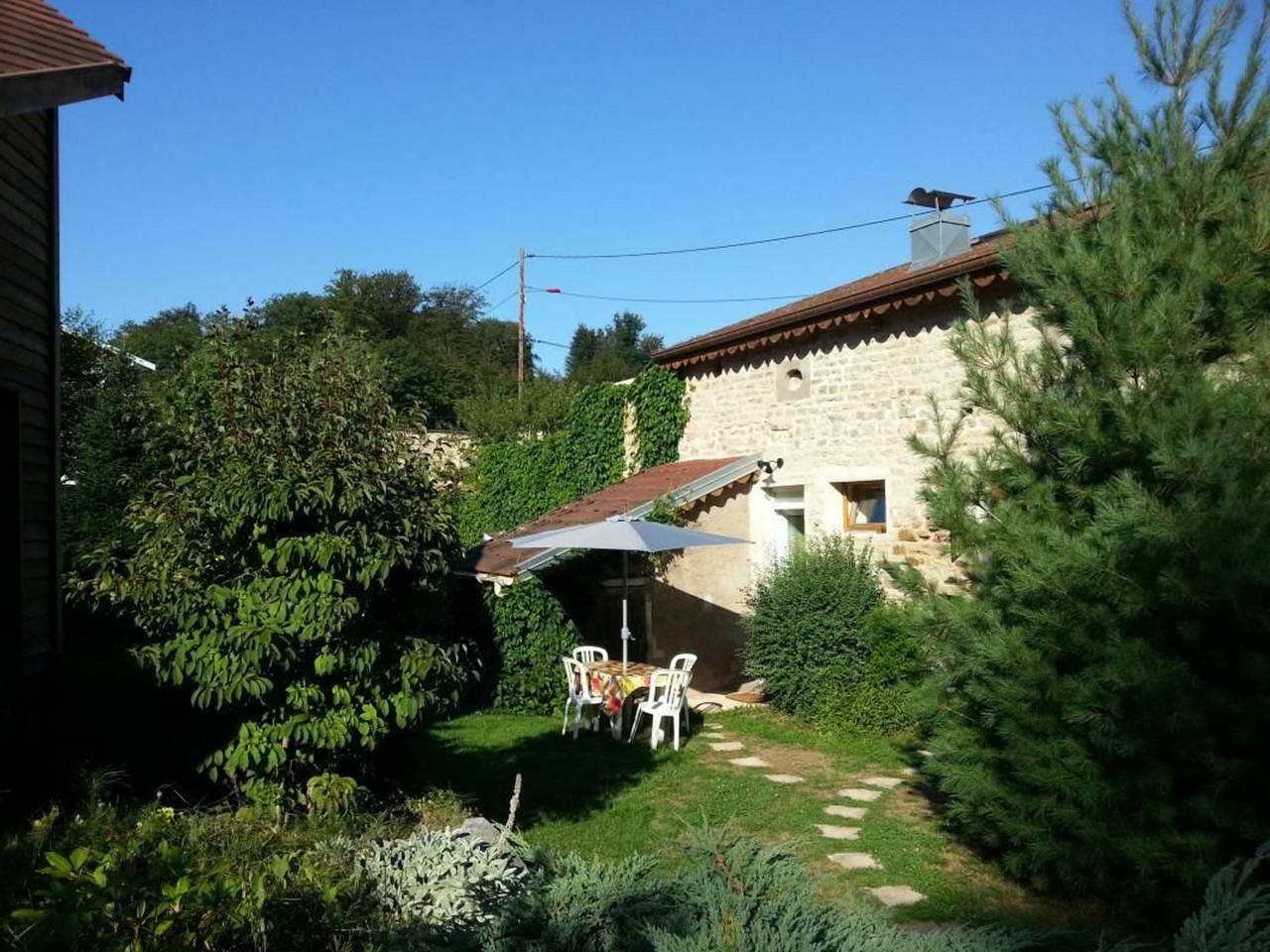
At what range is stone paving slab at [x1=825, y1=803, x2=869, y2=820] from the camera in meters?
7.25

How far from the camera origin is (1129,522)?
501cm

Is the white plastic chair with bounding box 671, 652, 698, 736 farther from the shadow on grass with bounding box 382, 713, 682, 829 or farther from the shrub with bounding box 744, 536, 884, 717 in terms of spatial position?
the shrub with bounding box 744, 536, 884, 717

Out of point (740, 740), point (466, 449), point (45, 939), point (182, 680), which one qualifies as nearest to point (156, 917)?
point (45, 939)

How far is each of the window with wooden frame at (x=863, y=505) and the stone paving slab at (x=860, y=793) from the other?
12.0 feet

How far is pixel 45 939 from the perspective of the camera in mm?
2629

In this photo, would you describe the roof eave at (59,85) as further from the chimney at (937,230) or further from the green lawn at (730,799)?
the chimney at (937,230)

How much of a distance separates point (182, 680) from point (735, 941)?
11.1ft

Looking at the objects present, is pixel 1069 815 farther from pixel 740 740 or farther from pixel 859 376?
pixel 859 376

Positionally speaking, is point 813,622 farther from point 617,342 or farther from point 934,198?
point 617,342

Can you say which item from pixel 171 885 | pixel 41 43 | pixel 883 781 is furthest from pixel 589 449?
pixel 171 885

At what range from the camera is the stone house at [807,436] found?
10195 millimetres

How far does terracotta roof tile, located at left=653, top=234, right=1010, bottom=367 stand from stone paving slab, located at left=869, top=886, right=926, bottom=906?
4390mm

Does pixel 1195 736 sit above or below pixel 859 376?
below

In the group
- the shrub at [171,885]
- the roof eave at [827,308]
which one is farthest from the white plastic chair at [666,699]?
the shrub at [171,885]
